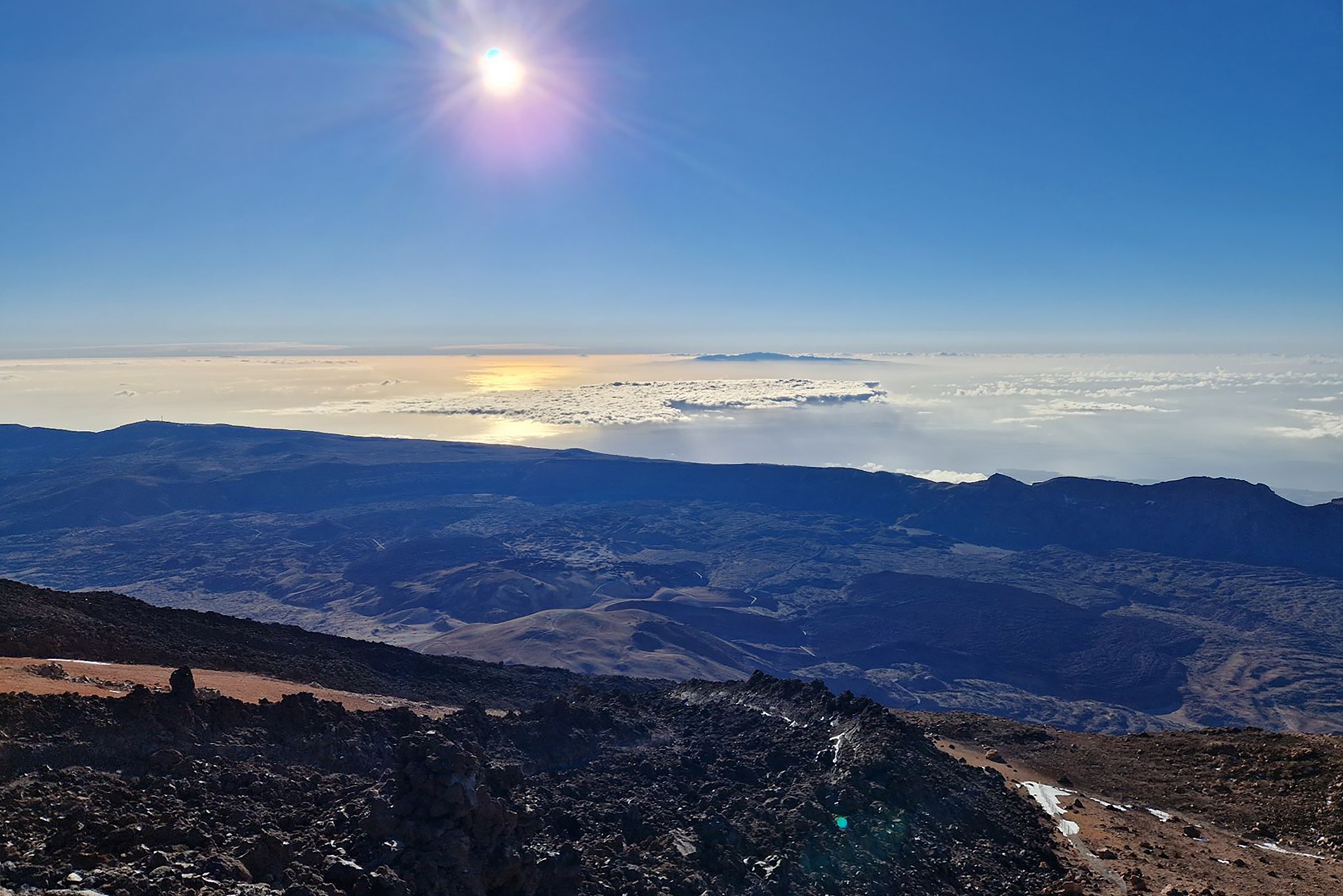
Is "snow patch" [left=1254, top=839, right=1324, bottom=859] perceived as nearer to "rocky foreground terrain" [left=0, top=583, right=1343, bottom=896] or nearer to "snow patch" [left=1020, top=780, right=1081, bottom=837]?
"rocky foreground terrain" [left=0, top=583, right=1343, bottom=896]

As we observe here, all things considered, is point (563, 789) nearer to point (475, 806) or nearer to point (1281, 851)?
point (475, 806)

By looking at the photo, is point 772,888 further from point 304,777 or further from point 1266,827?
point 1266,827

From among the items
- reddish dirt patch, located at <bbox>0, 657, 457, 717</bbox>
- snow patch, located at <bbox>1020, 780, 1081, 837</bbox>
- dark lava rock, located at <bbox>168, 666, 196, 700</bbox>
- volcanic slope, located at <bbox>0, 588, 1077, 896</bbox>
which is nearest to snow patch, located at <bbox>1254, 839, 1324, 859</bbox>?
snow patch, located at <bbox>1020, 780, 1081, 837</bbox>

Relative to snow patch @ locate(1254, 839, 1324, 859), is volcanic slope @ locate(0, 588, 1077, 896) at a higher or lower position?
higher

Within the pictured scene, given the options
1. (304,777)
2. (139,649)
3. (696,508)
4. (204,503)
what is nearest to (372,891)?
(304,777)

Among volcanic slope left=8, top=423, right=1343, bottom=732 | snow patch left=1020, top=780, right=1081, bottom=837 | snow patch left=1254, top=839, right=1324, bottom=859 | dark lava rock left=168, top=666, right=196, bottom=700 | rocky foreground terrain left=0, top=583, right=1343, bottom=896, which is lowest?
volcanic slope left=8, top=423, right=1343, bottom=732

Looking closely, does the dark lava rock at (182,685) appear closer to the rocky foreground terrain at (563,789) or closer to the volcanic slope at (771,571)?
the rocky foreground terrain at (563,789)

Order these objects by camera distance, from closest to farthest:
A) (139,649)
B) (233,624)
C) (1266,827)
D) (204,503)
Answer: (1266,827)
(139,649)
(233,624)
(204,503)
